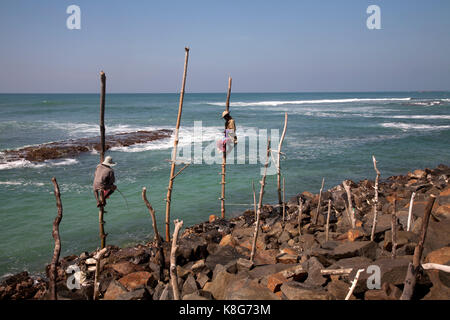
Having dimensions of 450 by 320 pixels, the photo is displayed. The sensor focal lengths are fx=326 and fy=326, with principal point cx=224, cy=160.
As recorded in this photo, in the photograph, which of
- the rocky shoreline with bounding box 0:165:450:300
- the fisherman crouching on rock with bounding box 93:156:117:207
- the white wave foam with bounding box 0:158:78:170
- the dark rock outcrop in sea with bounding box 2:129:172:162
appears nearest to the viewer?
the rocky shoreline with bounding box 0:165:450:300

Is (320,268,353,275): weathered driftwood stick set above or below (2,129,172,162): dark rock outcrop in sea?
below

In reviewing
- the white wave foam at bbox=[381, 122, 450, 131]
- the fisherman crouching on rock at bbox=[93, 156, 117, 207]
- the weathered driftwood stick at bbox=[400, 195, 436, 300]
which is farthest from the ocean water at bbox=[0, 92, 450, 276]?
the weathered driftwood stick at bbox=[400, 195, 436, 300]

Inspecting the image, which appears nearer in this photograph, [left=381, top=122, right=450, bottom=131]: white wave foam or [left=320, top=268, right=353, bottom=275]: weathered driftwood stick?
[left=320, top=268, right=353, bottom=275]: weathered driftwood stick

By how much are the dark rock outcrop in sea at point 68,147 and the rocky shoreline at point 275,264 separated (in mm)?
15807

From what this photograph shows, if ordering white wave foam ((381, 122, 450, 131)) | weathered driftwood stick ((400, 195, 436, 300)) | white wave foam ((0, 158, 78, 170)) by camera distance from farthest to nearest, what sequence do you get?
white wave foam ((381, 122, 450, 131)), white wave foam ((0, 158, 78, 170)), weathered driftwood stick ((400, 195, 436, 300))

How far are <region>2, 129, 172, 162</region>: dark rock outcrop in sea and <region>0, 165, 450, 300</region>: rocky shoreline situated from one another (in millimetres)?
15807

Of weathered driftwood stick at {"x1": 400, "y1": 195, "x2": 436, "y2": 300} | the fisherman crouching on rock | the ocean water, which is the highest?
the fisherman crouching on rock

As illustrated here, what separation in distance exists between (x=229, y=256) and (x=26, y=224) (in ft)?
28.1

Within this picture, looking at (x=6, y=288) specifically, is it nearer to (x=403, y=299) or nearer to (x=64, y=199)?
(x=64, y=199)

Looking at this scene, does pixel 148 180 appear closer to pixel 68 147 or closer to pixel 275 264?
pixel 68 147

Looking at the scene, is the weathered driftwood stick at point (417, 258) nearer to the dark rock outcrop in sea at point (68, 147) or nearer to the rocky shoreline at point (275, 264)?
the rocky shoreline at point (275, 264)

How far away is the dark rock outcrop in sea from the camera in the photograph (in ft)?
74.2

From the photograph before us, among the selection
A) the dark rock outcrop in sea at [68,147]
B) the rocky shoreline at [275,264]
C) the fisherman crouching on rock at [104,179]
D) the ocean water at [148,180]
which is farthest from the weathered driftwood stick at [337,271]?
the dark rock outcrop in sea at [68,147]

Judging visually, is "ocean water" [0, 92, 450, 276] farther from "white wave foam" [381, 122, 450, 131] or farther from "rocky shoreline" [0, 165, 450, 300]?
"white wave foam" [381, 122, 450, 131]
